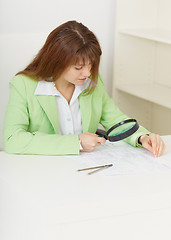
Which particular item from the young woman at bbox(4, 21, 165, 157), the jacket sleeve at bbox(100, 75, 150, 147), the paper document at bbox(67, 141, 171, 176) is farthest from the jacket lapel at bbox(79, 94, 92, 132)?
the paper document at bbox(67, 141, 171, 176)

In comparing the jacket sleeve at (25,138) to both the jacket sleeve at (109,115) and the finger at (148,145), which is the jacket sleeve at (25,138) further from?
the jacket sleeve at (109,115)

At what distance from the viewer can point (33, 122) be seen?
2148 millimetres

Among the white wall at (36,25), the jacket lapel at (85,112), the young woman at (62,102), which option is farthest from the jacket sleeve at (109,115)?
the white wall at (36,25)

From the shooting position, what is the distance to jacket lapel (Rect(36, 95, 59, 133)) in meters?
2.13

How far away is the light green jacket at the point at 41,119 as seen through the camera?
6.20 feet

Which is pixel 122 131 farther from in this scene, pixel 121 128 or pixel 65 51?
pixel 65 51

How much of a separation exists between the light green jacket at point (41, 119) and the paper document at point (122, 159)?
0.06 meters

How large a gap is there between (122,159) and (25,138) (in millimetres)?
393

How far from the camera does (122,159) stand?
6.05ft

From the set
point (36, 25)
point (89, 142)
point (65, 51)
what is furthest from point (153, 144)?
point (36, 25)

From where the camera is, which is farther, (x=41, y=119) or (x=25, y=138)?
(x=41, y=119)

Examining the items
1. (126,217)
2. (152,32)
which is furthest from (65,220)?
(152,32)

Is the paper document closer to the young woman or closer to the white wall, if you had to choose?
Answer: the young woman

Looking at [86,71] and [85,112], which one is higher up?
[86,71]
